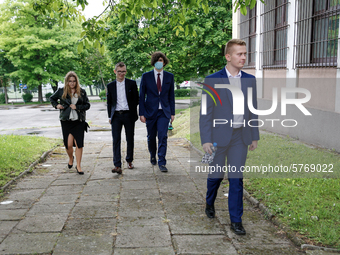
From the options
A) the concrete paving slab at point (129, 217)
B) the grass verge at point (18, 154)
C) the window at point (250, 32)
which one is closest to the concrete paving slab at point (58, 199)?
the concrete paving slab at point (129, 217)

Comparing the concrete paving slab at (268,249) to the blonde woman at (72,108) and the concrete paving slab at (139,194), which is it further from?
the blonde woman at (72,108)

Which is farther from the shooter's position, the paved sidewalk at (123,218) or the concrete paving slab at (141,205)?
the concrete paving slab at (141,205)

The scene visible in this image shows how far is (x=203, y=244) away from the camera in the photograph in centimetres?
384

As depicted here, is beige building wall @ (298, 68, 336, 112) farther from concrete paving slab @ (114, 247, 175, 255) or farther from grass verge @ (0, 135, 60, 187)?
grass verge @ (0, 135, 60, 187)

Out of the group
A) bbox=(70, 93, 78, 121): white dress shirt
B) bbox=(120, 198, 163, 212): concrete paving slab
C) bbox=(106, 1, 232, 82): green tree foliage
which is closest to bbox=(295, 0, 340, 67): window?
bbox=(120, 198, 163, 212): concrete paving slab

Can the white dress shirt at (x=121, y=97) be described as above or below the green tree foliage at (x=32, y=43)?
below

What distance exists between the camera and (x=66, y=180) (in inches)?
264

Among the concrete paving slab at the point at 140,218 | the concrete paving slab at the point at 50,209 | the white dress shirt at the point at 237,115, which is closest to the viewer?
the white dress shirt at the point at 237,115

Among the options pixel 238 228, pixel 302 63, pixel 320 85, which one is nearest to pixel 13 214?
pixel 238 228

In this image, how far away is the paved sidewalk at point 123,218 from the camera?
149 inches

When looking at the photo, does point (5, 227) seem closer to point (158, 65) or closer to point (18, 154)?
point (158, 65)

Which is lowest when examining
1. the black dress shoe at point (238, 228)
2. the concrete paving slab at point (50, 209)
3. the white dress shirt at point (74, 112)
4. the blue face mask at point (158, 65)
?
the concrete paving slab at point (50, 209)

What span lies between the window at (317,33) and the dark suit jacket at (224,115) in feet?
16.1

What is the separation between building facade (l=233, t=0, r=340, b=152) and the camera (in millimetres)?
8320
